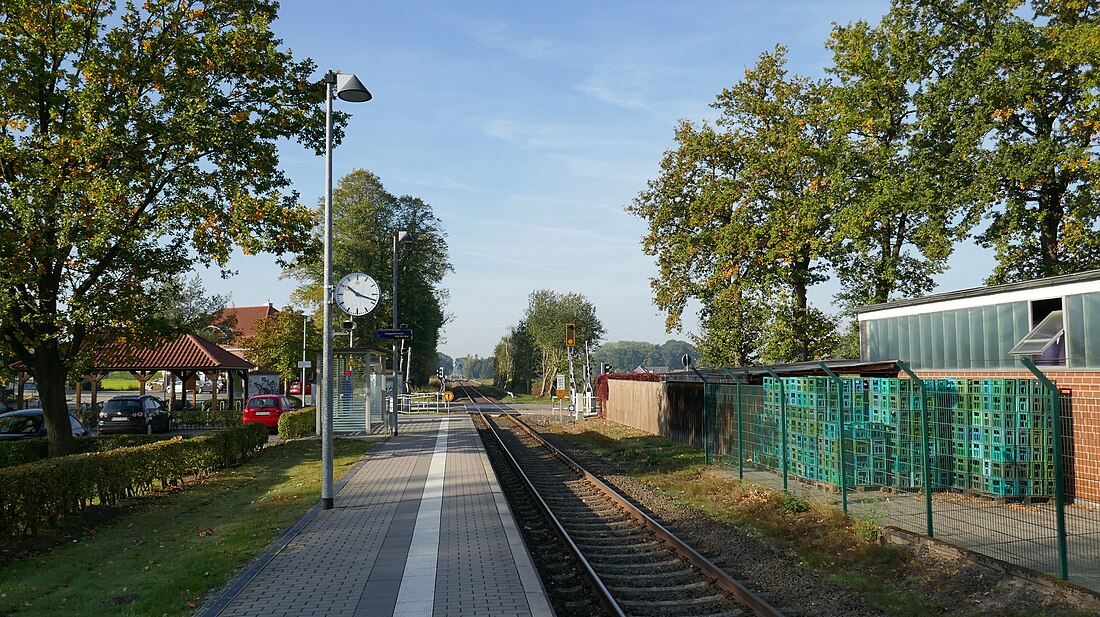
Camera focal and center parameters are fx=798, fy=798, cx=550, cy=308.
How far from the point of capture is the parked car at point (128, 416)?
29.0m

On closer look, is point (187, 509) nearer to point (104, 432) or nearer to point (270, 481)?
point (270, 481)

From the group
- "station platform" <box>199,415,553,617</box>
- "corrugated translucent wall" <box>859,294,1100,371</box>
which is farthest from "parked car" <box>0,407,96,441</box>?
"corrugated translucent wall" <box>859,294,1100,371</box>

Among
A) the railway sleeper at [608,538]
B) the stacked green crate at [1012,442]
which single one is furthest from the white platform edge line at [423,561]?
the stacked green crate at [1012,442]

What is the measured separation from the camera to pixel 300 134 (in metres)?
20.5

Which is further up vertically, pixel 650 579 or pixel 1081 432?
pixel 1081 432

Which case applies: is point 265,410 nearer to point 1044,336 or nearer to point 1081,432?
point 1044,336

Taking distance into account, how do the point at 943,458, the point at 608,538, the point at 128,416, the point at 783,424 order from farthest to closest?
the point at 128,416
the point at 783,424
the point at 943,458
the point at 608,538

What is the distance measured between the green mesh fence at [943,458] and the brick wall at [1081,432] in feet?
0.14

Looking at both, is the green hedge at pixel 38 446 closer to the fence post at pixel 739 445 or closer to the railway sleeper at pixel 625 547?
the railway sleeper at pixel 625 547

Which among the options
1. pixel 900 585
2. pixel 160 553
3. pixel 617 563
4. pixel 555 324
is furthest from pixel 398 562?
pixel 555 324

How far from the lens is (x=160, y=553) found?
10336 millimetres

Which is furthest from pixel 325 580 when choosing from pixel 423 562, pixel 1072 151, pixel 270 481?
pixel 1072 151

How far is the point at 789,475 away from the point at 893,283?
16360 millimetres

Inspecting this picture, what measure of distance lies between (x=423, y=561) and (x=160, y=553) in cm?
391
